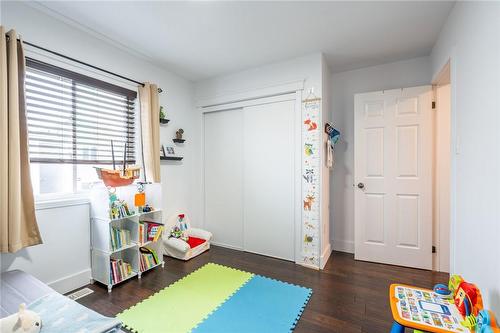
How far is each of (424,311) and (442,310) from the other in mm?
106

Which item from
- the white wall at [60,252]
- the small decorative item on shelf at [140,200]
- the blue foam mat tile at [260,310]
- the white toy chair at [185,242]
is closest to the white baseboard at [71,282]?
the white wall at [60,252]

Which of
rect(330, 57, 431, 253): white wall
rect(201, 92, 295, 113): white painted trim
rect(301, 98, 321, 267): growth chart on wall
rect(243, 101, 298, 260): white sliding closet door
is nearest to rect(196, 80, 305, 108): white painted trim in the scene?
rect(201, 92, 295, 113): white painted trim

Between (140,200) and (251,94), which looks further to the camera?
(251,94)

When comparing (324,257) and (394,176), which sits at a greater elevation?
(394,176)

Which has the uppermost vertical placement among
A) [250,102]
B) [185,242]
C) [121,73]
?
[121,73]

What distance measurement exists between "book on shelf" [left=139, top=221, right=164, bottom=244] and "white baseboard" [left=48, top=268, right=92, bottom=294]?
56 cm

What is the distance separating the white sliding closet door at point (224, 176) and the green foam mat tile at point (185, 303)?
0.88 m

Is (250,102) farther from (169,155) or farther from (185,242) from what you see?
(185,242)

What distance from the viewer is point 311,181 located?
2721mm

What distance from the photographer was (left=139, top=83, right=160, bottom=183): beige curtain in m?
2.72

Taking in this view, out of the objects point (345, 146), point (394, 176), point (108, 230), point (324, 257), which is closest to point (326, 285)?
point (324, 257)

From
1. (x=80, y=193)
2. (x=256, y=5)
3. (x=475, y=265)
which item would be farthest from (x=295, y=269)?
(x=256, y=5)

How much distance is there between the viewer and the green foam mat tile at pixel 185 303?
1.71 meters

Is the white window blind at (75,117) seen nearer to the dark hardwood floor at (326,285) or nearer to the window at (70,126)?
the window at (70,126)
